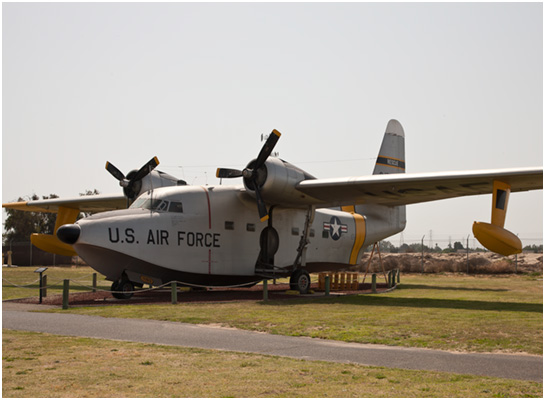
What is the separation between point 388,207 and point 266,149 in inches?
395

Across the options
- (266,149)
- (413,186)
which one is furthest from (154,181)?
(413,186)

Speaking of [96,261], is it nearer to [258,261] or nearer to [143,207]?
[143,207]

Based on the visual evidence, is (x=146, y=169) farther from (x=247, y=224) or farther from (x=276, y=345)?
(x=276, y=345)

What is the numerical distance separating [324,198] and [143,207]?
6.36 m

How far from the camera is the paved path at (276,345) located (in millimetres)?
8492

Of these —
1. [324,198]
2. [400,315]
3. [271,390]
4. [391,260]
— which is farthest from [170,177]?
[391,260]

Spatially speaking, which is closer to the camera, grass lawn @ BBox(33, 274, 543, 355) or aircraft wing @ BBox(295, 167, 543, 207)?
grass lawn @ BBox(33, 274, 543, 355)

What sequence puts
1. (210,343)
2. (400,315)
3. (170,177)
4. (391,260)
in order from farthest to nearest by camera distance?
(391,260)
(170,177)
(400,315)
(210,343)

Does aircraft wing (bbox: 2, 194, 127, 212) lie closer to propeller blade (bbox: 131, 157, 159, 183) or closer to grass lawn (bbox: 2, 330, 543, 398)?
propeller blade (bbox: 131, 157, 159, 183)

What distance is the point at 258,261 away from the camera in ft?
77.9

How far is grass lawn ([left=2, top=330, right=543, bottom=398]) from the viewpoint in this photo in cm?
688

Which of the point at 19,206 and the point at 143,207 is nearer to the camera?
the point at 143,207

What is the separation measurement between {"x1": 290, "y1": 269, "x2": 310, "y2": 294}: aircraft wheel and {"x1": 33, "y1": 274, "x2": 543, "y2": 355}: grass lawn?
2712 mm

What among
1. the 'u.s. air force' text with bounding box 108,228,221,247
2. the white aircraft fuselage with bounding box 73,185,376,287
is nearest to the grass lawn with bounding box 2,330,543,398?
the 'u.s. air force' text with bounding box 108,228,221,247
